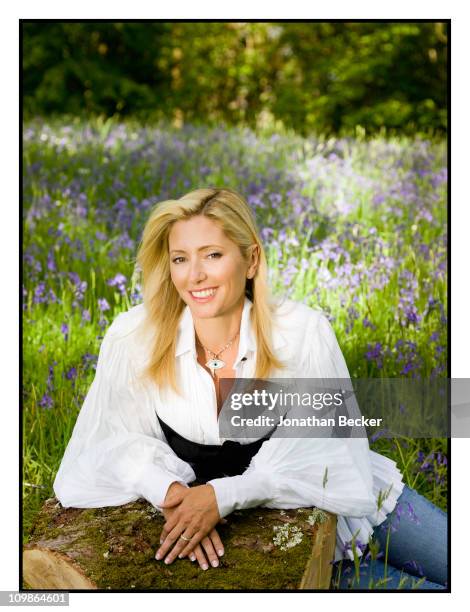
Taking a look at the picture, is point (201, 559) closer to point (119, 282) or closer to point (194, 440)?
point (194, 440)

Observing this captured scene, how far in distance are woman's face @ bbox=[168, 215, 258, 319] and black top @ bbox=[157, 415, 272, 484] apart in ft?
1.43

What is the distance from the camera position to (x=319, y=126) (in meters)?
7.11

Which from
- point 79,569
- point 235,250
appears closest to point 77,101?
point 235,250

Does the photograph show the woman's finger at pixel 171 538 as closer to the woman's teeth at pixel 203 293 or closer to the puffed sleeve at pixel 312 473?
the puffed sleeve at pixel 312 473

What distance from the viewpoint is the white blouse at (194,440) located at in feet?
8.10

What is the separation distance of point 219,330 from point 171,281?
24 cm

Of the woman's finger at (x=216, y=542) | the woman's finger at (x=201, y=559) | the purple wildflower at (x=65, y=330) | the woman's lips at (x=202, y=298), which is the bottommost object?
the woman's finger at (x=201, y=559)

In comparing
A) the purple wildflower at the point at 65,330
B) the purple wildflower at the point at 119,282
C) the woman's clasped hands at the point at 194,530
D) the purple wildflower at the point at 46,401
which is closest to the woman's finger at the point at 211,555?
the woman's clasped hands at the point at 194,530

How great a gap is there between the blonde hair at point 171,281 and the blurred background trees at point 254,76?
3.31 metres

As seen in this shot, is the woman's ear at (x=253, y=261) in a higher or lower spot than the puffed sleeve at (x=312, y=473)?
higher

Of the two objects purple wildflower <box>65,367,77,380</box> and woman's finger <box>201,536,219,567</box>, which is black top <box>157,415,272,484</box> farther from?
purple wildflower <box>65,367,77,380</box>

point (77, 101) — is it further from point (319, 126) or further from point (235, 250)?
point (235, 250)

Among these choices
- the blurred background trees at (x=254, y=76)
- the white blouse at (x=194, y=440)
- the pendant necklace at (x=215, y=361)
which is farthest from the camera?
the blurred background trees at (x=254, y=76)

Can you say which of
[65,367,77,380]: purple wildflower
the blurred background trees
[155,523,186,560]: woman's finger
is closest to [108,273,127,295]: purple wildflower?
[65,367,77,380]: purple wildflower
